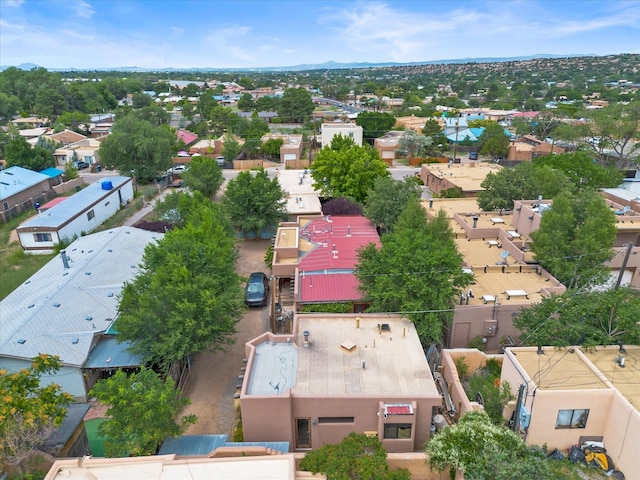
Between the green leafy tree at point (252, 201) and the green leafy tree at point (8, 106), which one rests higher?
the green leafy tree at point (8, 106)

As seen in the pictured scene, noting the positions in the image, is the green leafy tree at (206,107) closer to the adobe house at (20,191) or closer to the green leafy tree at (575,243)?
the adobe house at (20,191)

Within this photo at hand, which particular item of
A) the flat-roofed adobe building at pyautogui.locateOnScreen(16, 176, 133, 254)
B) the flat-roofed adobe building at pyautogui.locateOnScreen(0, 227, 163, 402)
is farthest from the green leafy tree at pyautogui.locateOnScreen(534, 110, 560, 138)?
the flat-roofed adobe building at pyautogui.locateOnScreen(0, 227, 163, 402)

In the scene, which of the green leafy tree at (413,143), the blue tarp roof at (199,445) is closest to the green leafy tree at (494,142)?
the green leafy tree at (413,143)

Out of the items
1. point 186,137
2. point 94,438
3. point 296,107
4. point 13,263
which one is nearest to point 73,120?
point 186,137

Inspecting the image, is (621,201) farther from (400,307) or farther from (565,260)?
(400,307)

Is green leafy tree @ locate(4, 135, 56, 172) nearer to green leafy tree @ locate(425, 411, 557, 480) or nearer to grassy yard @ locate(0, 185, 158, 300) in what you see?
grassy yard @ locate(0, 185, 158, 300)

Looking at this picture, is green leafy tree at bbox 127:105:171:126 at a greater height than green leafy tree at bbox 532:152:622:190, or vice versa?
green leafy tree at bbox 127:105:171:126
